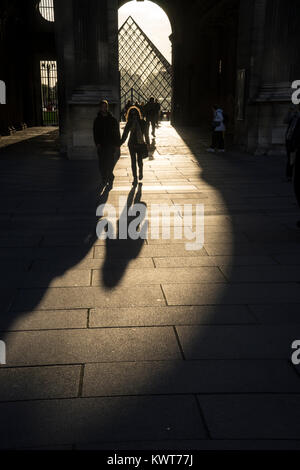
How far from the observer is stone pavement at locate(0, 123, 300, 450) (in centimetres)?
251

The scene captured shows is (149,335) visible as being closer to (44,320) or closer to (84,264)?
(44,320)

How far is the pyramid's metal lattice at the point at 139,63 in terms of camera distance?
2763 inches

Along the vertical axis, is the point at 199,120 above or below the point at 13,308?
above

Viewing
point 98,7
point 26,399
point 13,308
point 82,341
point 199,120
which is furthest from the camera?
point 199,120

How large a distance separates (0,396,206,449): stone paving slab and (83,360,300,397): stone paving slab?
11 centimetres

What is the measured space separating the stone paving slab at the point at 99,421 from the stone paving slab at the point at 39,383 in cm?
7

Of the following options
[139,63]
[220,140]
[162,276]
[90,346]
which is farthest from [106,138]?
[139,63]

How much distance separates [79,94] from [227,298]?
11971 millimetres

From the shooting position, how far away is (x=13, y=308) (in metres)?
4.04

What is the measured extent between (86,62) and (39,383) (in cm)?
1342

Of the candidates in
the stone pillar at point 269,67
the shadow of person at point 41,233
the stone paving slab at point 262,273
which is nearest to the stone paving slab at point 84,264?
the shadow of person at point 41,233

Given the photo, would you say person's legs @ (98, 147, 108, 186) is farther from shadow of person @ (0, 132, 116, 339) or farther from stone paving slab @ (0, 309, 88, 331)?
stone paving slab @ (0, 309, 88, 331)

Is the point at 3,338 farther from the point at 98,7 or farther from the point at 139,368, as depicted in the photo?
the point at 98,7
